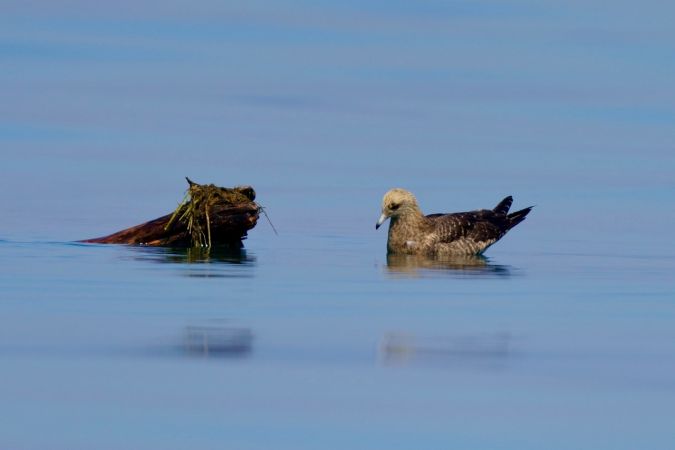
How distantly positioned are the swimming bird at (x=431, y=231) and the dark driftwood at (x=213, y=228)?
182cm

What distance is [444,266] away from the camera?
67.1 feet

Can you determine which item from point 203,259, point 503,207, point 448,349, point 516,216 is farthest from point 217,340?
point 503,207

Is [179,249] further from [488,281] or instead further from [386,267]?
[488,281]

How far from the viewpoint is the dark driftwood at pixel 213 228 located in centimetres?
2167

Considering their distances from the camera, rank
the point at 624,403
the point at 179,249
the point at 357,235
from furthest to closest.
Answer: the point at 357,235 < the point at 179,249 < the point at 624,403

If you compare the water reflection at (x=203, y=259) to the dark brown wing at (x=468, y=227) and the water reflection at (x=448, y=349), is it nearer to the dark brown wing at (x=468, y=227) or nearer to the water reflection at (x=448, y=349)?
the dark brown wing at (x=468, y=227)

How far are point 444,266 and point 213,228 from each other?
318cm

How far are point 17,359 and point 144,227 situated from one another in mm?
10060

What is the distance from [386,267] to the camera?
65.1 ft

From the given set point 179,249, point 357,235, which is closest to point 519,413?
point 179,249

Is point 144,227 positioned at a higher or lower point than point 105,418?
higher

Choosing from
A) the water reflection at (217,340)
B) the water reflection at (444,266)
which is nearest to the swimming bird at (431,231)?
the water reflection at (444,266)

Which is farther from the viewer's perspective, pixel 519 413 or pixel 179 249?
pixel 179 249

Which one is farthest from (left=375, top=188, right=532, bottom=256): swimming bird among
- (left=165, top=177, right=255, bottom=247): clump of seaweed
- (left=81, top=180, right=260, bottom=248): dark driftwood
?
(left=165, top=177, right=255, bottom=247): clump of seaweed
